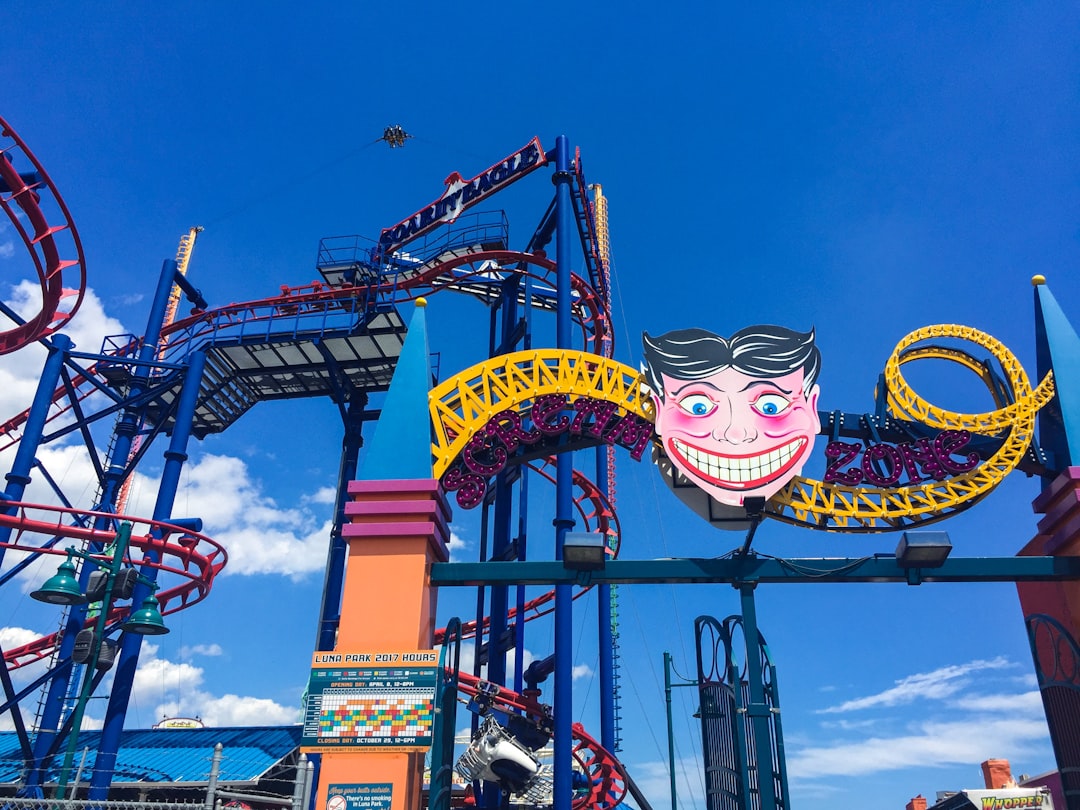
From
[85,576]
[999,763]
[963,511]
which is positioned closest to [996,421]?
[963,511]

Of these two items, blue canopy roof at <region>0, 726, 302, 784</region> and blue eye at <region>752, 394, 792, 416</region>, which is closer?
blue eye at <region>752, 394, 792, 416</region>

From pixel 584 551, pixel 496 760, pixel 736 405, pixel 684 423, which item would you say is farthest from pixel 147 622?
pixel 736 405

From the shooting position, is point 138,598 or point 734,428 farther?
point 138,598

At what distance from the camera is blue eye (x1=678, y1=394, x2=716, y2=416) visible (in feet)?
43.5

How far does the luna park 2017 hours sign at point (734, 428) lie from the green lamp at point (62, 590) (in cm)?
503

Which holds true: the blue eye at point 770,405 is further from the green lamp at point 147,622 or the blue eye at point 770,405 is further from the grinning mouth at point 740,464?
the green lamp at point 147,622

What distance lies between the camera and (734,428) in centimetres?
1308

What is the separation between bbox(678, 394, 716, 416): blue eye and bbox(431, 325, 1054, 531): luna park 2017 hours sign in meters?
0.02

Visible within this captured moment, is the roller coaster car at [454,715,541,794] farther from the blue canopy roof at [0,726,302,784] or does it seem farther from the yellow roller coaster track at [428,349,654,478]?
the blue canopy roof at [0,726,302,784]

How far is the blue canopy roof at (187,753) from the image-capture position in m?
21.5

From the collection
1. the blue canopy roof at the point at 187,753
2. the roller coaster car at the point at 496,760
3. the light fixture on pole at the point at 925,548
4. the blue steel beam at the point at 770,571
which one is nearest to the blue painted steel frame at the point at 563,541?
the roller coaster car at the point at 496,760

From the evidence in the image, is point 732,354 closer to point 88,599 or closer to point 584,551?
point 584,551

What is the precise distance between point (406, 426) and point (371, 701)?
3.98 metres

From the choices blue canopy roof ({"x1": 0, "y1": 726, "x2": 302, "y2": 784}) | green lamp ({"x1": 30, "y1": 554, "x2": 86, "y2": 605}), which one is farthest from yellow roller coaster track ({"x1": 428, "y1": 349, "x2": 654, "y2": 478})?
blue canopy roof ({"x1": 0, "y1": 726, "x2": 302, "y2": 784})
